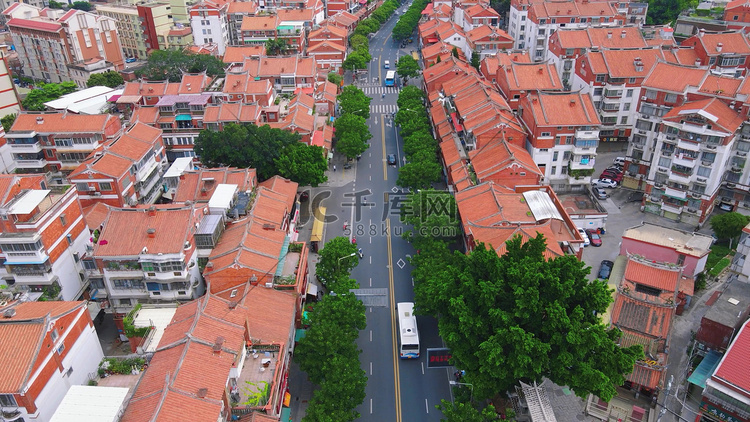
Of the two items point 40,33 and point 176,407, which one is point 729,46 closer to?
point 176,407

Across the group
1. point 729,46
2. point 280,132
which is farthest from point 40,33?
point 729,46

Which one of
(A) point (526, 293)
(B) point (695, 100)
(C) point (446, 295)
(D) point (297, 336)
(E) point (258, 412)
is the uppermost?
(B) point (695, 100)

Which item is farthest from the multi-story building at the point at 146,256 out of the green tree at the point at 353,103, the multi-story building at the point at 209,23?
the multi-story building at the point at 209,23

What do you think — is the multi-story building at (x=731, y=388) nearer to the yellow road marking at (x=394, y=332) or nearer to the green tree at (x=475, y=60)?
the yellow road marking at (x=394, y=332)

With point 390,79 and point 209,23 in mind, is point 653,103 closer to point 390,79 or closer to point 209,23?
point 390,79

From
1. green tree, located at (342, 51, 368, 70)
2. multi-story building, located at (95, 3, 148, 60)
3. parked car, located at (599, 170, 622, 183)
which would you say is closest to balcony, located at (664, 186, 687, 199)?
parked car, located at (599, 170, 622, 183)
